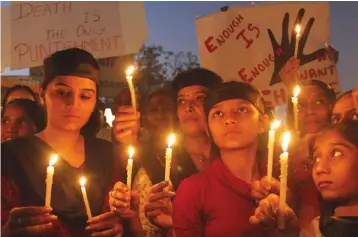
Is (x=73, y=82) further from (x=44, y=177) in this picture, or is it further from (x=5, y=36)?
(x=5, y=36)

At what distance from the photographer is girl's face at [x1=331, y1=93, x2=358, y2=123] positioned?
8.42 feet

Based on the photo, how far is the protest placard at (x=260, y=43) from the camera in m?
3.14

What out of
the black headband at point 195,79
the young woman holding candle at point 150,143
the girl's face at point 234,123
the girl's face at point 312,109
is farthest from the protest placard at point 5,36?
the girl's face at point 312,109

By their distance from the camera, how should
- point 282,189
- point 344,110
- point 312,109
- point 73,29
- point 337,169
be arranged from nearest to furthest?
point 282,189 → point 337,169 → point 344,110 → point 312,109 → point 73,29

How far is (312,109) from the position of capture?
8.90 ft

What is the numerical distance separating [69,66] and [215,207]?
1.00 meters

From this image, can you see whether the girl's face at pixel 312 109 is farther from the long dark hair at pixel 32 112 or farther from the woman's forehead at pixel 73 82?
the long dark hair at pixel 32 112

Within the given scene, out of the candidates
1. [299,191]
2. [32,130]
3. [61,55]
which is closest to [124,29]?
[61,55]

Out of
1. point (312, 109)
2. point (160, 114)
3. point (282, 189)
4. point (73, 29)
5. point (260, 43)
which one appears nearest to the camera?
point (282, 189)

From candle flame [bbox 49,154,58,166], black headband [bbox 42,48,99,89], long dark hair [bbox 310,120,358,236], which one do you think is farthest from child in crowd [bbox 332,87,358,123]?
candle flame [bbox 49,154,58,166]

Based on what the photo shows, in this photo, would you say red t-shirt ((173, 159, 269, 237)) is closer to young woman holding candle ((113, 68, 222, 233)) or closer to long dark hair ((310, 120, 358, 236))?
young woman holding candle ((113, 68, 222, 233))

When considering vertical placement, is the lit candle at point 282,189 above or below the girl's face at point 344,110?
below

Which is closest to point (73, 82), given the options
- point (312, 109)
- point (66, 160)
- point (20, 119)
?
point (66, 160)

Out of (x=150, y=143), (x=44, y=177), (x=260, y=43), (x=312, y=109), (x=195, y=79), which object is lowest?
(x=44, y=177)
